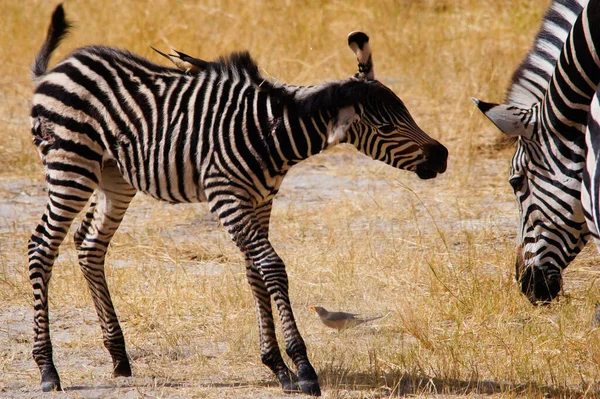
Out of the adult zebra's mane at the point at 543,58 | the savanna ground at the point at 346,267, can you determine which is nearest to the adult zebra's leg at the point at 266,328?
the savanna ground at the point at 346,267

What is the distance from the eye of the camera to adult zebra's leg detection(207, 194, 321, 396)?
4.44 metres

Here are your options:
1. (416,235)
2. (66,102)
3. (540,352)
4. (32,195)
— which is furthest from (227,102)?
(32,195)

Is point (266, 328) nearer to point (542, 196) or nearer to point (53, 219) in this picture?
point (53, 219)

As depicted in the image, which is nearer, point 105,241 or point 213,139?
point 213,139

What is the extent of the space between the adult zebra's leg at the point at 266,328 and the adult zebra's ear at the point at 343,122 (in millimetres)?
621

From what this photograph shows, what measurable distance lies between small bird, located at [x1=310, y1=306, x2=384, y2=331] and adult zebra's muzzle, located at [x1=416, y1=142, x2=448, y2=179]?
129 cm

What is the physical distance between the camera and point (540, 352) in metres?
5.05

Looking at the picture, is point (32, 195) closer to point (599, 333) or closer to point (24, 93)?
point (24, 93)

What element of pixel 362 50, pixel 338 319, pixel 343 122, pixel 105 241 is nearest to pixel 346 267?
pixel 338 319

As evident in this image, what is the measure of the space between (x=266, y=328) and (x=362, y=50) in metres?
1.66

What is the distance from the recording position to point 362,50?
Result: 4.54m

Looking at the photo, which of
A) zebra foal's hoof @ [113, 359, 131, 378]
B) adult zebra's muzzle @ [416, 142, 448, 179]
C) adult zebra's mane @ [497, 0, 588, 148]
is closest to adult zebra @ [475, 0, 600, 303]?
adult zebra's mane @ [497, 0, 588, 148]

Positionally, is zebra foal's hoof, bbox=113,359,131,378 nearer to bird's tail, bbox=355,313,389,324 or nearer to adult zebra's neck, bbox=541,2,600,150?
bird's tail, bbox=355,313,389,324

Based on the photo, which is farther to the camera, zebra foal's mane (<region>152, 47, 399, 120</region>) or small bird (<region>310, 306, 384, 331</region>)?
small bird (<region>310, 306, 384, 331</region>)
